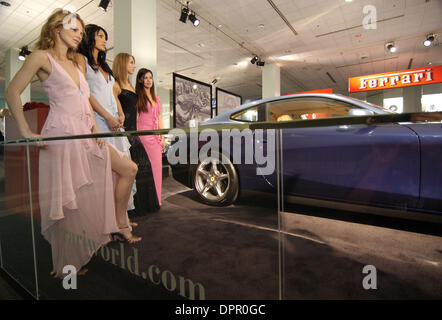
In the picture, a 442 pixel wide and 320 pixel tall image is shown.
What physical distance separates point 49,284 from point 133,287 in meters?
0.51

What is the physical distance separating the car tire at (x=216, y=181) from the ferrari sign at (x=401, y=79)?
6258 mm

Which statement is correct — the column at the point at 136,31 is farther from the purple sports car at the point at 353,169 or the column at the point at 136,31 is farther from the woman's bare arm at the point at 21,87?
the purple sports car at the point at 353,169

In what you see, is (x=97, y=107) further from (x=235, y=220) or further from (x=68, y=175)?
(x=235, y=220)

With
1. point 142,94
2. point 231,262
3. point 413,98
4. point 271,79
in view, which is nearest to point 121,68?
point 142,94

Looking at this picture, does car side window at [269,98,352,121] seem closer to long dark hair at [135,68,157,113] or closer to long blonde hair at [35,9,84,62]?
long dark hair at [135,68,157,113]

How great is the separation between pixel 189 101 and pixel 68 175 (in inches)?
155

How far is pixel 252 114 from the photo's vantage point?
93.1 inches

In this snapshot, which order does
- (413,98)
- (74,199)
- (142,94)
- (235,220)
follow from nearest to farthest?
(235,220) → (74,199) → (142,94) → (413,98)

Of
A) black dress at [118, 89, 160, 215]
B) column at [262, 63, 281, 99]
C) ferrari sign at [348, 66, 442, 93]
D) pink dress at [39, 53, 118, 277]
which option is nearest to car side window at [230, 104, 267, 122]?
black dress at [118, 89, 160, 215]

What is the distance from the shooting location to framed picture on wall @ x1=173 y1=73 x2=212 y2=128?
4.60 meters

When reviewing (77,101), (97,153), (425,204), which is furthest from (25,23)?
(425,204)

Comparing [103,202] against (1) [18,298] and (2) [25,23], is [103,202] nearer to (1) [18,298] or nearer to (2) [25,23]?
(1) [18,298]

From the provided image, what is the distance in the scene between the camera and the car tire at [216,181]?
1.18 meters

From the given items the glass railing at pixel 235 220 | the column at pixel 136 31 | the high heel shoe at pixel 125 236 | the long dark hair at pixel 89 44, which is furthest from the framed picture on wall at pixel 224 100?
the high heel shoe at pixel 125 236
